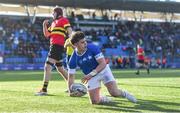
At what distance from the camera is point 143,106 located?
11.0 m

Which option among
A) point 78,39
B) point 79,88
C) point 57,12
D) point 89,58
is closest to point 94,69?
point 89,58

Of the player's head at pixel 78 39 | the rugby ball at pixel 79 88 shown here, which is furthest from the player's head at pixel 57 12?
the player's head at pixel 78 39

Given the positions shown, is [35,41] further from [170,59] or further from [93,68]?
[93,68]

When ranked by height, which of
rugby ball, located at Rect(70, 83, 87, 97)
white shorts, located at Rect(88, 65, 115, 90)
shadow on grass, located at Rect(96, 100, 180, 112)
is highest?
white shorts, located at Rect(88, 65, 115, 90)

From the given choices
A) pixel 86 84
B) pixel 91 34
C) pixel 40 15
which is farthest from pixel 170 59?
pixel 86 84

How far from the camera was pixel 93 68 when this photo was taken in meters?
11.3

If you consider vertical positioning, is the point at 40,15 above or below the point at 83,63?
above

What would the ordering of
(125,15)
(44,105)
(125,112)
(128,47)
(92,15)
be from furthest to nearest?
1. (125,15)
2. (92,15)
3. (128,47)
4. (44,105)
5. (125,112)

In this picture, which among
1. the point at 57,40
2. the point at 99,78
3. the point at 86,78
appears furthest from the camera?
the point at 57,40

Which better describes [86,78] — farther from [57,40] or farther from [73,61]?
[57,40]

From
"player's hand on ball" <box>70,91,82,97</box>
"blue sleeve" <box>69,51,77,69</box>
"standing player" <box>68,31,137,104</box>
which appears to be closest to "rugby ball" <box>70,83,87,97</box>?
"player's hand on ball" <box>70,91,82,97</box>

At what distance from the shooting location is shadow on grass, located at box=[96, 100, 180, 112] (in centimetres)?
1030

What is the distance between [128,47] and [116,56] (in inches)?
117

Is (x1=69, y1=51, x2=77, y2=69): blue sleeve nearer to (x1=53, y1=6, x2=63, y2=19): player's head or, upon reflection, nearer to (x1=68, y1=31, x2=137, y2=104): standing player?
(x1=68, y1=31, x2=137, y2=104): standing player
